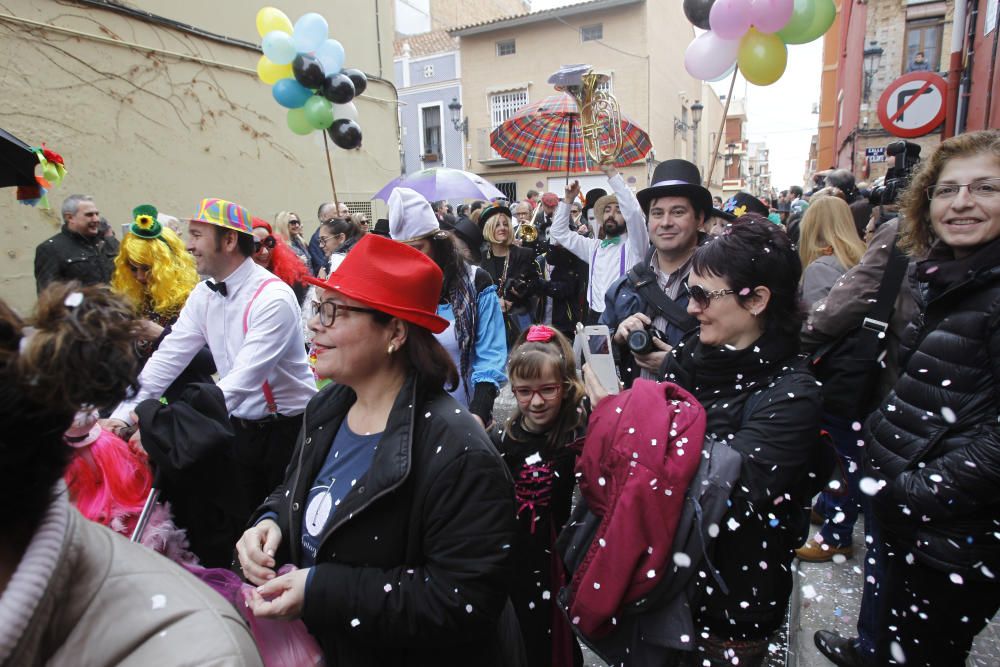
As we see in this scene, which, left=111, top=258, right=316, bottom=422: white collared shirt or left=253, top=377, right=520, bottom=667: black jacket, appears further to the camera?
left=111, top=258, right=316, bottom=422: white collared shirt

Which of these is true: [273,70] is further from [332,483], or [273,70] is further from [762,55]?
[332,483]

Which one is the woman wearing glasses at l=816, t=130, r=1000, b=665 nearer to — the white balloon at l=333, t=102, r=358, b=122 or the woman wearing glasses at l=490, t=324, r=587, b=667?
the woman wearing glasses at l=490, t=324, r=587, b=667

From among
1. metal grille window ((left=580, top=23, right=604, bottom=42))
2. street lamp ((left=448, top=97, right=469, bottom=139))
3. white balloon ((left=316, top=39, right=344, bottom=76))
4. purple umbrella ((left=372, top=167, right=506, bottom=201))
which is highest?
metal grille window ((left=580, top=23, right=604, bottom=42))

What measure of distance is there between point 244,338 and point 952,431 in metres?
2.88

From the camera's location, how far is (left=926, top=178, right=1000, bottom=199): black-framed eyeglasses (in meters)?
1.77

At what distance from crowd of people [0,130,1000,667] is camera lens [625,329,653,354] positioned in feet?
0.04

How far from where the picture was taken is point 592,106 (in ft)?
13.2

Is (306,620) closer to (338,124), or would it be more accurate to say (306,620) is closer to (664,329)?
(664,329)

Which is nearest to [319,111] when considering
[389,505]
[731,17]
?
[731,17]

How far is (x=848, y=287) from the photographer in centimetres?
268

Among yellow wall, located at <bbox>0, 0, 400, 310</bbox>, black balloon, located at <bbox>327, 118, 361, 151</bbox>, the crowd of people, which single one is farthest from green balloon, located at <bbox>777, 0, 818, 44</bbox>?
yellow wall, located at <bbox>0, 0, 400, 310</bbox>

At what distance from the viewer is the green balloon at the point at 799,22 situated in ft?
11.4

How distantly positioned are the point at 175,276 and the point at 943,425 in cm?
373

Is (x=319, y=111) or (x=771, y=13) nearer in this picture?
(x=771, y=13)
